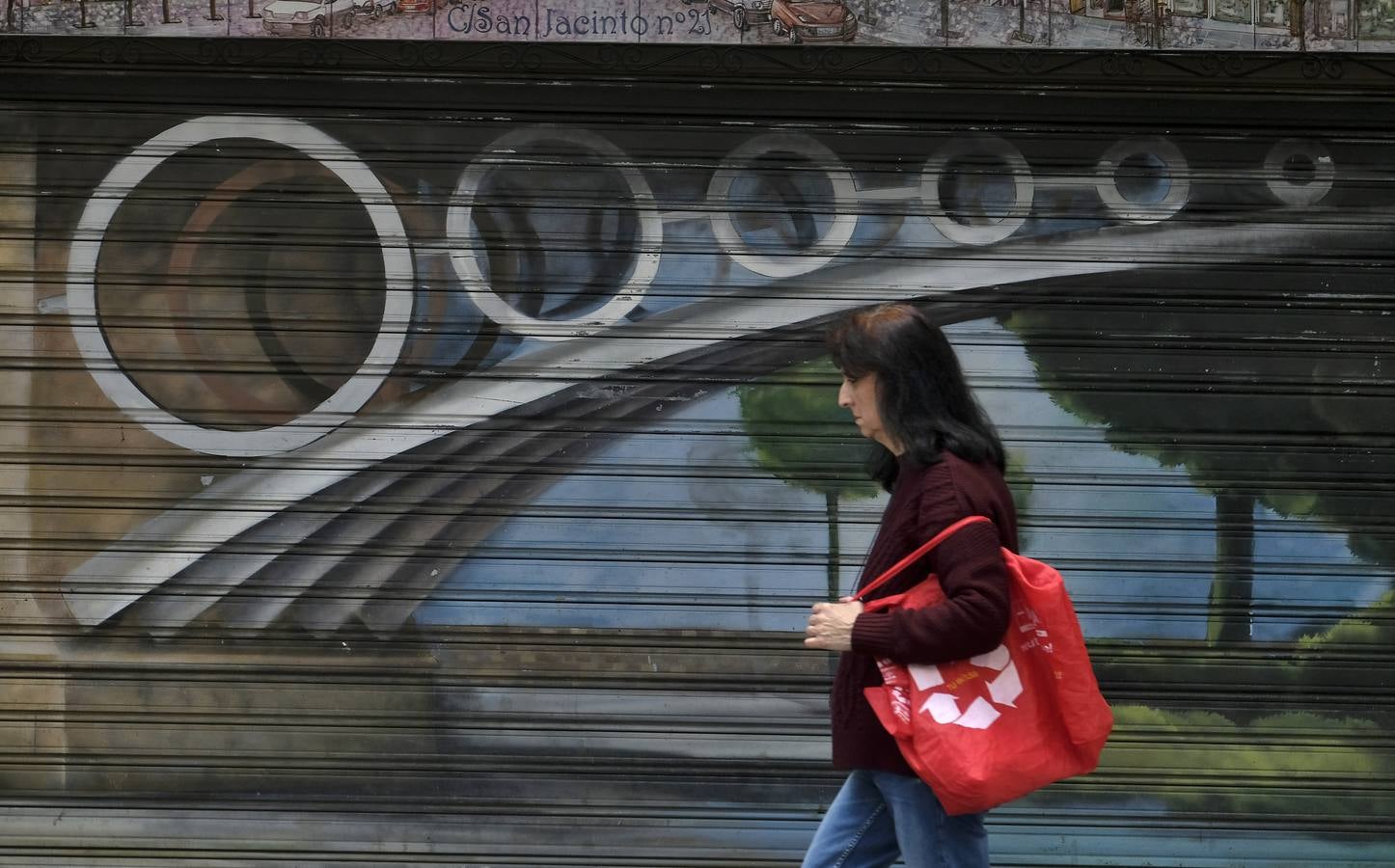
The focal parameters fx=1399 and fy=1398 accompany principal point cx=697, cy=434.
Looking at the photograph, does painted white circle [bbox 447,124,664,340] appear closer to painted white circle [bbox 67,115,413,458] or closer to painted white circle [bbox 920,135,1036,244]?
painted white circle [bbox 67,115,413,458]

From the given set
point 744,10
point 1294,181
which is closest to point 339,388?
point 744,10

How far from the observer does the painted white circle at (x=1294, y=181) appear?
4926 mm

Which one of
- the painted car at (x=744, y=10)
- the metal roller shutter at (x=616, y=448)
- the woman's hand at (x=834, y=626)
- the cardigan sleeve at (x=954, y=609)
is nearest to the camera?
the cardigan sleeve at (x=954, y=609)

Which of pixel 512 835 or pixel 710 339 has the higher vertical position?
pixel 710 339

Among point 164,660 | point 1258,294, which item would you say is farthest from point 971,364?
point 164,660

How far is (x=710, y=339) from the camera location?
4.92 metres

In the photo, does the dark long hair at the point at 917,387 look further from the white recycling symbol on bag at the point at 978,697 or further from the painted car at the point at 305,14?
the painted car at the point at 305,14

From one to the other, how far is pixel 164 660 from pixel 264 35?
7.18 ft

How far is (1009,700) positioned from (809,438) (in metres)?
2.03

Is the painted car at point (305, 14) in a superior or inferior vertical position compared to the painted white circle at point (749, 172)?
superior

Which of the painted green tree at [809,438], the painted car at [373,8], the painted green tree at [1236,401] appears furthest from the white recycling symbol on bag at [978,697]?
the painted car at [373,8]

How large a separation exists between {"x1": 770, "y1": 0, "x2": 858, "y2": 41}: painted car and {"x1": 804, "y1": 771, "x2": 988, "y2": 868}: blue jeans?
2656 millimetres

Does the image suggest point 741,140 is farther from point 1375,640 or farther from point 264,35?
point 1375,640

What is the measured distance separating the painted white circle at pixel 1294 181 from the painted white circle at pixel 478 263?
2163mm
